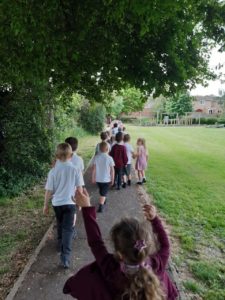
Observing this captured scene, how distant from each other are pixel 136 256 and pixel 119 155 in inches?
316

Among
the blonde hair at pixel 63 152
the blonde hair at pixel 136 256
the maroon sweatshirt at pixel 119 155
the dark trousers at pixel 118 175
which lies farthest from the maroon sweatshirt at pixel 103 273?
the dark trousers at pixel 118 175

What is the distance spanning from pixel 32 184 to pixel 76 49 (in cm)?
572

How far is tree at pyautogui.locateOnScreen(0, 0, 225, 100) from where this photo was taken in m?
6.25

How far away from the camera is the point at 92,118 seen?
3859 cm

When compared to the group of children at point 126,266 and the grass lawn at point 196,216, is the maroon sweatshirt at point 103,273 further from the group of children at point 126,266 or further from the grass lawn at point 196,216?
the grass lawn at point 196,216

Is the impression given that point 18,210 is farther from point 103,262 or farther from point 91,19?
point 103,262

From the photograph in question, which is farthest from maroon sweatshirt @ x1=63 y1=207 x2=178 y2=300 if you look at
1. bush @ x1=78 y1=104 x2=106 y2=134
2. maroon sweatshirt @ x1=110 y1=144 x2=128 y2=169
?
bush @ x1=78 y1=104 x2=106 y2=134

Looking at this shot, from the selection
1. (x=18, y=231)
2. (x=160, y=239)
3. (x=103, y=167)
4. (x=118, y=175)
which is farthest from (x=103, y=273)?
(x=118, y=175)

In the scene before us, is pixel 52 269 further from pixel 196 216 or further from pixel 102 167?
pixel 196 216

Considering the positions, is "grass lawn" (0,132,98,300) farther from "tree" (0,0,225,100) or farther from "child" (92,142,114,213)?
"tree" (0,0,225,100)

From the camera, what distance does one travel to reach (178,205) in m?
9.60

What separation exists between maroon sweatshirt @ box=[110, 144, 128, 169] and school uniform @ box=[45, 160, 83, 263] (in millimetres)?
4868

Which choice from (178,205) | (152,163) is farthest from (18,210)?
(152,163)

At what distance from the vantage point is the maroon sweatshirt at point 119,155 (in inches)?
402
